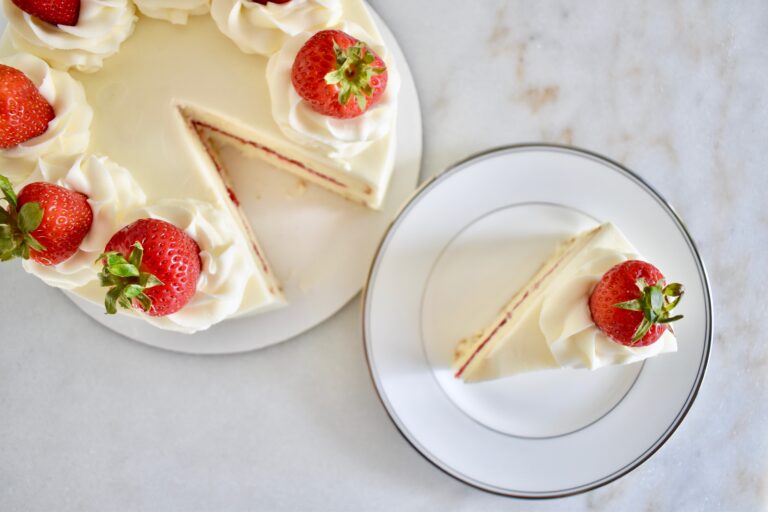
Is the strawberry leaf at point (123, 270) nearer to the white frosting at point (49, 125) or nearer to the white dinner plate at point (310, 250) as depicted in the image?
the white frosting at point (49, 125)

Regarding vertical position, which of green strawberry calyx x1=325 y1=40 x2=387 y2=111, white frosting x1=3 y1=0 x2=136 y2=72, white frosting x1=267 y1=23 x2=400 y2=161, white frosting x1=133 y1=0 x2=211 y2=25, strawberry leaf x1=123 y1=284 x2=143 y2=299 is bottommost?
strawberry leaf x1=123 y1=284 x2=143 y2=299

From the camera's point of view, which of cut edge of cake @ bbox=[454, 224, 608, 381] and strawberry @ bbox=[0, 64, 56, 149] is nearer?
strawberry @ bbox=[0, 64, 56, 149]

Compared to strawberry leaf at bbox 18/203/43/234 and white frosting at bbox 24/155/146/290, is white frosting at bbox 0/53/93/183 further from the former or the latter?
strawberry leaf at bbox 18/203/43/234

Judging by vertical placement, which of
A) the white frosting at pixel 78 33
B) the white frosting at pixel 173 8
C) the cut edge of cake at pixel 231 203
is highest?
the white frosting at pixel 173 8

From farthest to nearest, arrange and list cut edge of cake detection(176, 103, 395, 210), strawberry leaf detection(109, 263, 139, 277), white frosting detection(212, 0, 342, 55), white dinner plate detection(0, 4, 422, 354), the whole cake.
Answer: white dinner plate detection(0, 4, 422, 354)
cut edge of cake detection(176, 103, 395, 210)
white frosting detection(212, 0, 342, 55)
the whole cake
strawberry leaf detection(109, 263, 139, 277)

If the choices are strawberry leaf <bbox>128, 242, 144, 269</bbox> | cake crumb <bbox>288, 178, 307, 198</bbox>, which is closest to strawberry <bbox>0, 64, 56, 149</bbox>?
strawberry leaf <bbox>128, 242, 144, 269</bbox>

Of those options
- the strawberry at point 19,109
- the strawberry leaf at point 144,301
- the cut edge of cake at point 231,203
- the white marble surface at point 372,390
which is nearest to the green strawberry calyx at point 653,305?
the white marble surface at point 372,390

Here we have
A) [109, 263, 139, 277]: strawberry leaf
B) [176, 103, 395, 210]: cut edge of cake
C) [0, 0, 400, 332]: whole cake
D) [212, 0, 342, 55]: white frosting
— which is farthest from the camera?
[176, 103, 395, 210]: cut edge of cake
